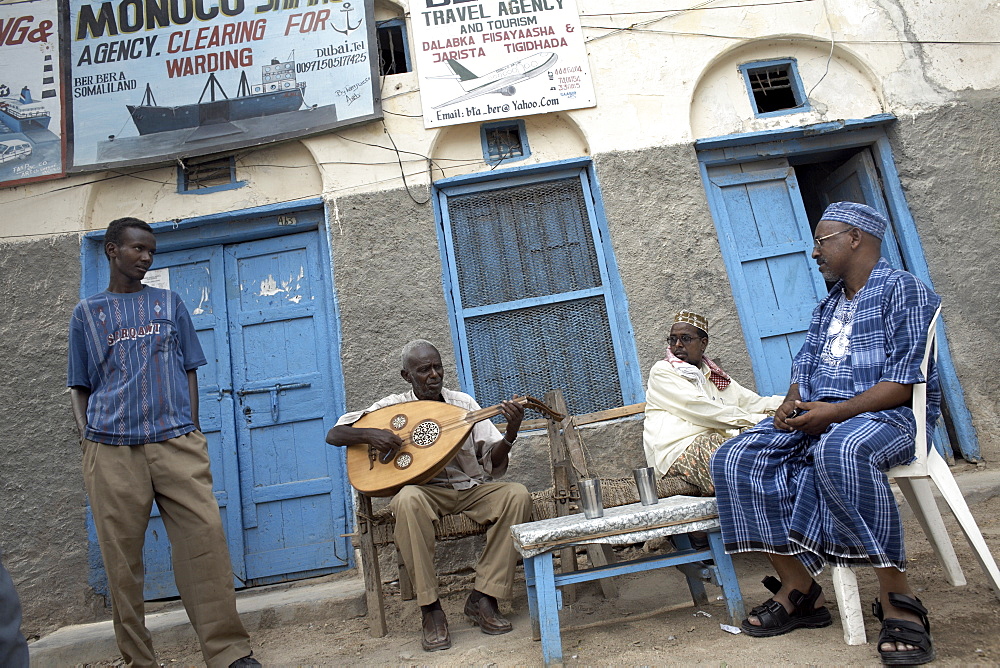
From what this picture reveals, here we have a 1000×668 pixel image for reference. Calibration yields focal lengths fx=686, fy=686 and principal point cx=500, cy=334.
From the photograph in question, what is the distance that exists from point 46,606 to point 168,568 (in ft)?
2.15

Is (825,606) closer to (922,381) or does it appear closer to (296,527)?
(922,381)

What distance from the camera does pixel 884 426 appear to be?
2.25 metres

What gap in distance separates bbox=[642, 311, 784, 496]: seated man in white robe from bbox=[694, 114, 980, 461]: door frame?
3.40 ft

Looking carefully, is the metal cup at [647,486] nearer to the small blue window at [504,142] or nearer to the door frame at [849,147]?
the door frame at [849,147]

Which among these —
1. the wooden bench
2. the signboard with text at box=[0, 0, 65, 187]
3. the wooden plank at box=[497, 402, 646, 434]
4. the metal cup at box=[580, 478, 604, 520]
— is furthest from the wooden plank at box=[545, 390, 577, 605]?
the signboard with text at box=[0, 0, 65, 187]

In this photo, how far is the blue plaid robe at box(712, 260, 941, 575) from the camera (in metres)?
2.17

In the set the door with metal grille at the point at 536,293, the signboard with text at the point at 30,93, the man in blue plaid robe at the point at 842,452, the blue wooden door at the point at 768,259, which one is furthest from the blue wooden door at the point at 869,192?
the signboard with text at the point at 30,93

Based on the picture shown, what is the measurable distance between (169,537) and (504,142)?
10.5ft

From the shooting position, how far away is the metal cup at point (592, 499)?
263 cm

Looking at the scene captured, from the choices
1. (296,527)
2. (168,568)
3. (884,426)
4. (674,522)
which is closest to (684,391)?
(674,522)

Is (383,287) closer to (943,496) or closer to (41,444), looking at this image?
(41,444)

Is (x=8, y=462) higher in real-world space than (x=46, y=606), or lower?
higher

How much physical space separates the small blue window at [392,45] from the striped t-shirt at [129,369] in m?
2.68

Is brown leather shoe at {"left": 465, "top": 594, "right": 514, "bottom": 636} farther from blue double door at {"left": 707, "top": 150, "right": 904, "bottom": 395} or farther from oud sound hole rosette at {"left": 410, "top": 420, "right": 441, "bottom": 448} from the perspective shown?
blue double door at {"left": 707, "top": 150, "right": 904, "bottom": 395}
